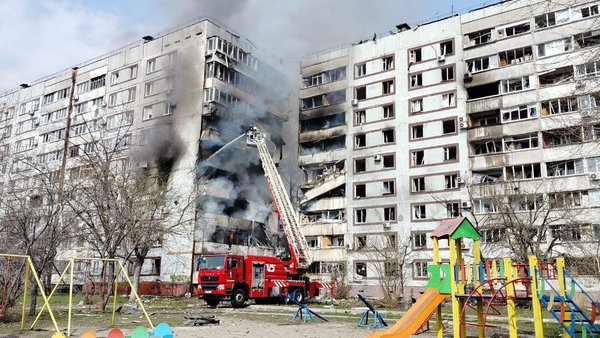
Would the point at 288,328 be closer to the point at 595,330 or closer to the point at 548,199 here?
the point at 595,330

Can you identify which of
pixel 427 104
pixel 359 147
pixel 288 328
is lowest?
pixel 288 328

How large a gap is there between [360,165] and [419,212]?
750cm

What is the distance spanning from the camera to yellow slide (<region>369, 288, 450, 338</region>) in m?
11.4

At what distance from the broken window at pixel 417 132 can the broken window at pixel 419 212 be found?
20.2 ft

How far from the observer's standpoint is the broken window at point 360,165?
4831cm

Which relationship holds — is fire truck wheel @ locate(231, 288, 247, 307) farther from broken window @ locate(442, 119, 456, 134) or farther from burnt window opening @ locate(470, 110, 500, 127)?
burnt window opening @ locate(470, 110, 500, 127)

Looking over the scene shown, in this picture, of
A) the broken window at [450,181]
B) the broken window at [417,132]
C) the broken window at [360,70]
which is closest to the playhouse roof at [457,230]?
the broken window at [450,181]

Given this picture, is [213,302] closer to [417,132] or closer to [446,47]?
[417,132]

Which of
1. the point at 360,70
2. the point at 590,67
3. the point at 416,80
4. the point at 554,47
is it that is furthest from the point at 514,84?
the point at 590,67

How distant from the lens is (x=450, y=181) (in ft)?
141

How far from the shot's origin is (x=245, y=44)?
2039 inches

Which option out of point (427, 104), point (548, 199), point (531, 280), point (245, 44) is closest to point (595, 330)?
point (531, 280)

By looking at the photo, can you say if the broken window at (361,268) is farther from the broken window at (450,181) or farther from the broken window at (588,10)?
the broken window at (588,10)

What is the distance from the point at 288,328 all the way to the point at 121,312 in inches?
372
